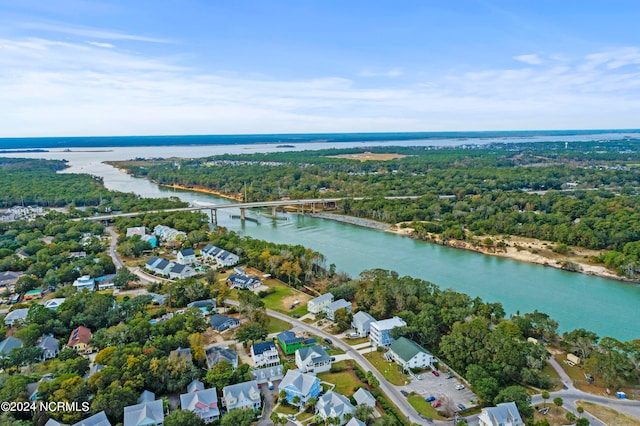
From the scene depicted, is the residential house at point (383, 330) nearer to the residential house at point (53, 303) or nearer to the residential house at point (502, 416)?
the residential house at point (502, 416)

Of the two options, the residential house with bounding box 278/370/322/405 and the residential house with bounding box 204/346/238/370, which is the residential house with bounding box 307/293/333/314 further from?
the residential house with bounding box 278/370/322/405

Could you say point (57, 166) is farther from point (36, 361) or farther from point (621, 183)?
point (621, 183)

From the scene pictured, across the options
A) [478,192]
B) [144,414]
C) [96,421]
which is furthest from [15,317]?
[478,192]

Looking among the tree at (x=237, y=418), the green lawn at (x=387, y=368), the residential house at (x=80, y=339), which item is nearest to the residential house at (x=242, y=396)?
the tree at (x=237, y=418)

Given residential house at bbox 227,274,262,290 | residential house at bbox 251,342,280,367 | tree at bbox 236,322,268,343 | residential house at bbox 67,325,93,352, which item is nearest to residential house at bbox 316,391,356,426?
residential house at bbox 251,342,280,367

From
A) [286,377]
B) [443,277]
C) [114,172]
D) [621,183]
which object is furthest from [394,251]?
[114,172]

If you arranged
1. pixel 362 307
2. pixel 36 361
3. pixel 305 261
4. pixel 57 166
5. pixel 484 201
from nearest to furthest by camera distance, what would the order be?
1. pixel 36 361
2. pixel 362 307
3. pixel 305 261
4. pixel 484 201
5. pixel 57 166
